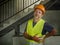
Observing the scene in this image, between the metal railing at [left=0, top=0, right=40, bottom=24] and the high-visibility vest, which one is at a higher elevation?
the high-visibility vest

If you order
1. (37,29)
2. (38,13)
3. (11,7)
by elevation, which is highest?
(38,13)

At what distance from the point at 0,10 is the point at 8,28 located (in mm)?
2300

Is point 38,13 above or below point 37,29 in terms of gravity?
above

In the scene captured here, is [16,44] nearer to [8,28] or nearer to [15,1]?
[8,28]

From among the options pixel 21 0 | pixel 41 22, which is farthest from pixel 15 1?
pixel 41 22

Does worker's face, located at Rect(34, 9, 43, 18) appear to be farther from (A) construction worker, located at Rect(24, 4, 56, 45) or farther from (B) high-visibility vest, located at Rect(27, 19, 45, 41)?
(B) high-visibility vest, located at Rect(27, 19, 45, 41)

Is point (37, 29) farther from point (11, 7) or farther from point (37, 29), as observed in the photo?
point (11, 7)

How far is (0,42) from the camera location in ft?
27.3

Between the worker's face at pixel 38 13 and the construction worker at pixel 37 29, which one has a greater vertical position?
the worker's face at pixel 38 13

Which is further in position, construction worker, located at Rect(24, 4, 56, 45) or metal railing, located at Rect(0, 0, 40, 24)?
metal railing, located at Rect(0, 0, 40, 24)

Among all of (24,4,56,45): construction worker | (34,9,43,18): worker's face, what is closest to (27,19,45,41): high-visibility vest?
(24,4,56,45): construction worker

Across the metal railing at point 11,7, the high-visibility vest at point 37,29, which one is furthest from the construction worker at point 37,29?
the metal railing at point 11,7

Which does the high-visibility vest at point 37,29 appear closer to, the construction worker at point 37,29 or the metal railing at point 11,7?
Result: the construction worker at point 37,29

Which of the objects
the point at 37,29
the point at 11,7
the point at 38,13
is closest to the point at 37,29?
the point at 37,29
